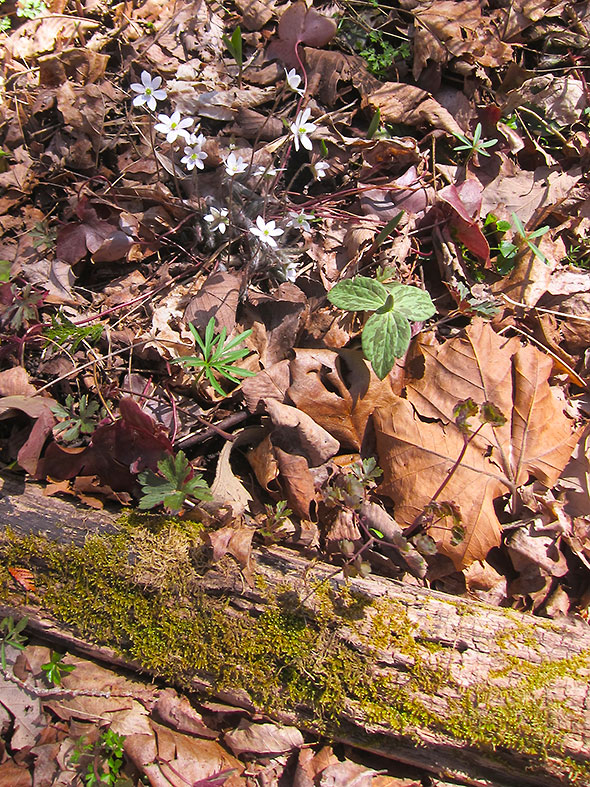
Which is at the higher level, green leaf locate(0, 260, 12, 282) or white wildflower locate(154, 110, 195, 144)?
white wildflower locate(154, 110, 195, 144)

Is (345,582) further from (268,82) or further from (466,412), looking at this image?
Result: (268,82)

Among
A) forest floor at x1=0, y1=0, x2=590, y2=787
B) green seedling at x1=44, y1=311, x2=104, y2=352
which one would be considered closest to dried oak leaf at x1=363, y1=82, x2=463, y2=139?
forest floor at x1=0, y1=0, x2=590, y2=787

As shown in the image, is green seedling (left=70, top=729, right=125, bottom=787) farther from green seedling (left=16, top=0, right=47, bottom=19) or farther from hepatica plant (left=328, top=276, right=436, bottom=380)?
green seedling (left=16, top=0, right=47, bottom=19)

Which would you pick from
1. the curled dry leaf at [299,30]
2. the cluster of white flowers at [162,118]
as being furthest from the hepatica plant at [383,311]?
the curled dry leaf at [299,30]

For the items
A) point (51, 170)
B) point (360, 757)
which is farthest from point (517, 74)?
point (360, 757)

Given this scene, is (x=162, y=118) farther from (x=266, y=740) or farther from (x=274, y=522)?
(x=266, y=740)

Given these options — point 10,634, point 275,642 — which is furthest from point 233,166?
point 10,634
